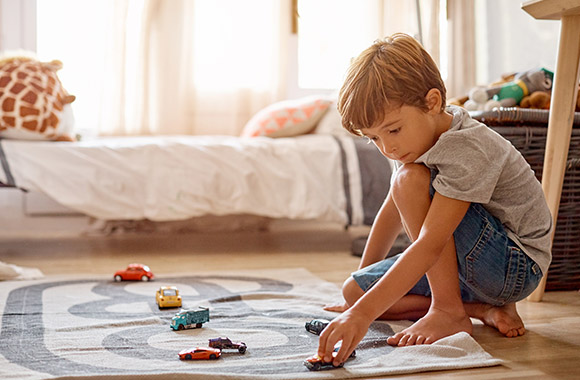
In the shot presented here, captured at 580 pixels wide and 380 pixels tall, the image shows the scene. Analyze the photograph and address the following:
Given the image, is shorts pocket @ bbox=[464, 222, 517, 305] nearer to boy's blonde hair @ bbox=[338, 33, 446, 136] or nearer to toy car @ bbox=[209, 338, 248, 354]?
boy's blonde hair @ bbox=[338, 33, 446, 136]

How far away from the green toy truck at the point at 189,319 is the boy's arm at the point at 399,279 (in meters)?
0.32

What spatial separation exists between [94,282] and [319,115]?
1.11 m

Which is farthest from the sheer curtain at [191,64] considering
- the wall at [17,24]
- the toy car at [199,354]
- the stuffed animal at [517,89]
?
the toy car at [199,354]

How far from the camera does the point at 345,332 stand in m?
0.90

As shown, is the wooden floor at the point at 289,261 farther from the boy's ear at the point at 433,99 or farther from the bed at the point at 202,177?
the boy's ear at the point at 433,99

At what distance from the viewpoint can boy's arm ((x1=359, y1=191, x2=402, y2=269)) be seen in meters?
1.25

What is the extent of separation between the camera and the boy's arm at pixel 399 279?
91 centimetres

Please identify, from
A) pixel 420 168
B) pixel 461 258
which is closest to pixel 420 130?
pixel 420 168

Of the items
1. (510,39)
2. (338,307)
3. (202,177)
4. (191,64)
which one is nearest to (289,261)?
(202,177)

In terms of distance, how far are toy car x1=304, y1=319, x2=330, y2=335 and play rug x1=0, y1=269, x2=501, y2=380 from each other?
0.04 feet

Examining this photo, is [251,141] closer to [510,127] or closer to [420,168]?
[510,127]

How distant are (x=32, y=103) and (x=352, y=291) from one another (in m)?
1.38

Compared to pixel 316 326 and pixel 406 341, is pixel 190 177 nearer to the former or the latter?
pixel 316 326

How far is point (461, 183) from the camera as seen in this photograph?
102cm
